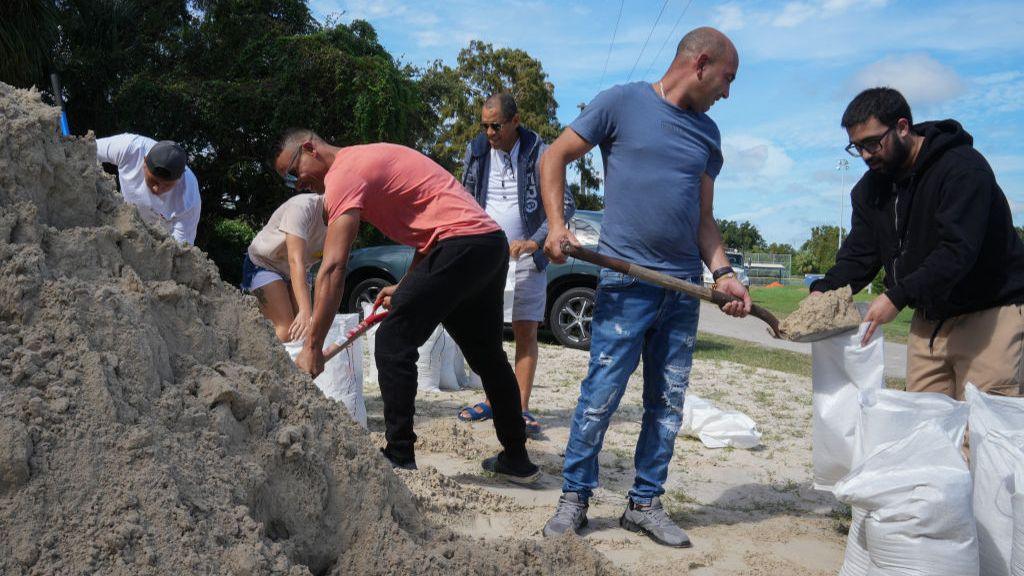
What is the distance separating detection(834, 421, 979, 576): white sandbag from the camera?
8.94ft

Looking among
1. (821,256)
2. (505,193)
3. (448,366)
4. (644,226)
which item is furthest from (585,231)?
(821,256)

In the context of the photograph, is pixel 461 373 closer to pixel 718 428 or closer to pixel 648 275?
pixel 718 428

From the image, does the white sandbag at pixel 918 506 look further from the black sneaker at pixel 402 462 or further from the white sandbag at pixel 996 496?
the black sneaker at pixel 402 462

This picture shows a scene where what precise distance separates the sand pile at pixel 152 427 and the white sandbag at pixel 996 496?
54.8 inches

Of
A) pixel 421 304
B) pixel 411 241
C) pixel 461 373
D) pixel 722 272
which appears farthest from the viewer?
pixel 461 373

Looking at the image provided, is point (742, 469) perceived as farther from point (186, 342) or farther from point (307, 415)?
point (186, 342)

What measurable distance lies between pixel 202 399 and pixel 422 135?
65.5ft

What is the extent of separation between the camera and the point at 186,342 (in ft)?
7.57

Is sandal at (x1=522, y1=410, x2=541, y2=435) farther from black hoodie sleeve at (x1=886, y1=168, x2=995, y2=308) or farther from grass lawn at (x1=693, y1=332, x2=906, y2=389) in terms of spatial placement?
grass lawn at (x1=693, y1=332, x2=906, y2=389)

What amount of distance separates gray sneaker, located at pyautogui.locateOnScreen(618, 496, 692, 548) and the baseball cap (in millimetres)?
2890

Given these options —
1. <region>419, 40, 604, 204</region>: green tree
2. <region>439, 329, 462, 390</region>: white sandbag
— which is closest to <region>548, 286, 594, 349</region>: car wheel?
<region>439, 329, 462, 390</region>: white sandbag

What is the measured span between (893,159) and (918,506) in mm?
1394

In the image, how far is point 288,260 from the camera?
15.4 ft

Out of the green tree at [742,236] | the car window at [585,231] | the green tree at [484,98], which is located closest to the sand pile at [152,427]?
the car window at [585,231]
